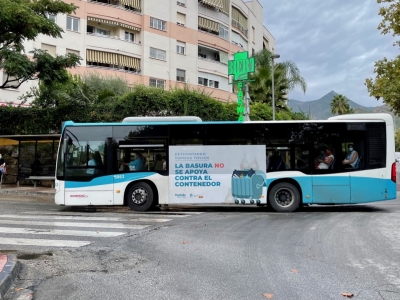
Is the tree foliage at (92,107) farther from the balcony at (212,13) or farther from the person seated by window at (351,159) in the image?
the balcony at (212,13)

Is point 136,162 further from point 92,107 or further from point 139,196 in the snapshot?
point 92,107

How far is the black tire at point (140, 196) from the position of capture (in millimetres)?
13336

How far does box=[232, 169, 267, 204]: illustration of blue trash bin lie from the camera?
1312cm

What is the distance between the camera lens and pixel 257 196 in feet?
43.0

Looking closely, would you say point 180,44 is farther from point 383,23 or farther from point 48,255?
point 48,255

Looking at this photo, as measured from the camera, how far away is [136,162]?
1345cm

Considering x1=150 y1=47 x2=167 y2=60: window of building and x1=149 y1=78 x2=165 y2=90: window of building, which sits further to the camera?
x1=150 y1=47 x2=167 y2=60: window of building

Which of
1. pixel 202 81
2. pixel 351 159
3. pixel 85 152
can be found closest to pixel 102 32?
pixel 202 81

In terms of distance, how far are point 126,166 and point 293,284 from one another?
29.7 feet

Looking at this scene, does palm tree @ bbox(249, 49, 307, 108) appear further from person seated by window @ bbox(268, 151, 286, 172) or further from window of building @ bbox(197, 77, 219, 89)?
person seated by window @ bbox(268, 151, 286, 172)

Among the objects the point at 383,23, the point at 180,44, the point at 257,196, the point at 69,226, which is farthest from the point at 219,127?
the point at 180,44

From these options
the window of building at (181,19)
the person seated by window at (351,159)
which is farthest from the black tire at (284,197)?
the window of building at (181,19)

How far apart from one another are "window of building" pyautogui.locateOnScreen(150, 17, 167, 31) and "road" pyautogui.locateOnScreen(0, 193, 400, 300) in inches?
1178

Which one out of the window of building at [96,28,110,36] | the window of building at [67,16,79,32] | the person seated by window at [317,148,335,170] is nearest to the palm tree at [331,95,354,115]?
the window of building at [96,28,110,36]
